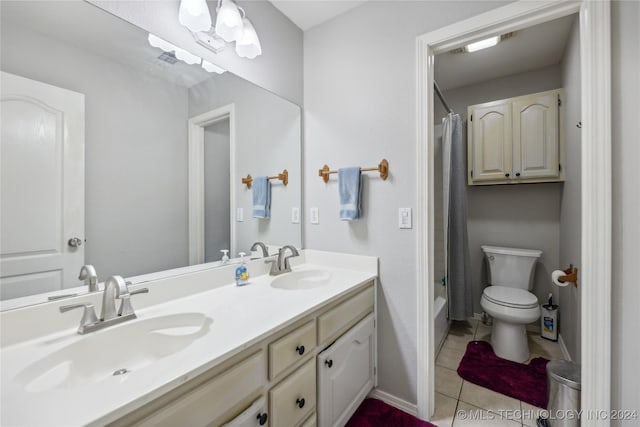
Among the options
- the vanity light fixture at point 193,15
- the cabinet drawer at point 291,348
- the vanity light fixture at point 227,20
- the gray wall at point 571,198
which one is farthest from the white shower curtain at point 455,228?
the vanity light fixture at point 193,15

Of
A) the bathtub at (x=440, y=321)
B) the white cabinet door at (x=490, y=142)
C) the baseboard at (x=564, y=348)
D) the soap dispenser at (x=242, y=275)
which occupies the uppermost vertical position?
the white cabinet door at (x=490, y=142)

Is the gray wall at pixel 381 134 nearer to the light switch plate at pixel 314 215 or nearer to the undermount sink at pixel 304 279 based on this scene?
the light switch plate at pixel 314 215

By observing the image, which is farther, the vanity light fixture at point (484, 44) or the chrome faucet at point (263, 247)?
the vanity light fixture at point (484, 44)

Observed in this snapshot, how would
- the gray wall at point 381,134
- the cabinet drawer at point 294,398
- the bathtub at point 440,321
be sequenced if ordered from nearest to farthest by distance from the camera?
the cabinet drawer at point 294,398, the gray wall at point 381,134, the bathtub at point 440,321

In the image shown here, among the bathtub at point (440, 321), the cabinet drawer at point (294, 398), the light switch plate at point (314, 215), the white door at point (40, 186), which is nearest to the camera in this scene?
the white door at point (40, 186)

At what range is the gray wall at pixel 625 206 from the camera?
0.96 metres

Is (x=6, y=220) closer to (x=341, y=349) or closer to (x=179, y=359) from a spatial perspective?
(x=179, y=359)

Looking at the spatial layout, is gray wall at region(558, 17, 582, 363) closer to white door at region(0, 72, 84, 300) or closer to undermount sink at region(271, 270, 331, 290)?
undermount sink at region(271, 270, 331, 290)

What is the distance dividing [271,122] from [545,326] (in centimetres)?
282

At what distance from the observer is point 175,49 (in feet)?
3.96

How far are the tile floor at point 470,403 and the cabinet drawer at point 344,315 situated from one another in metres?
0.72

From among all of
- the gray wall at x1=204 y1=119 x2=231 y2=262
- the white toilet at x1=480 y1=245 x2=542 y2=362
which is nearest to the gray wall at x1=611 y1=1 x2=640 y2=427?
the white toilet at x1=480 y1=245 x2=542 y2=362

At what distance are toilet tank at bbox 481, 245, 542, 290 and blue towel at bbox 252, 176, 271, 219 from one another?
214 centimetres

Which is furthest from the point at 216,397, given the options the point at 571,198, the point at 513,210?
the point at 513,210
